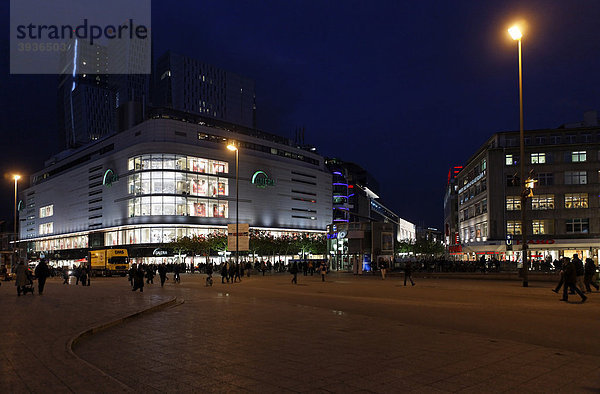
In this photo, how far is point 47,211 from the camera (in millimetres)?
141250

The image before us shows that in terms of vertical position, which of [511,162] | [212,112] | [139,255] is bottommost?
[139,255]

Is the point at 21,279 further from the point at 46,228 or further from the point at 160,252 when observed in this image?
the point at 46,228

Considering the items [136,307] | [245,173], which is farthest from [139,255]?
[136,307]

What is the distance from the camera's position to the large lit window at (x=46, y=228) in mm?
138375

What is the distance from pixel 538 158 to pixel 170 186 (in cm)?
6762

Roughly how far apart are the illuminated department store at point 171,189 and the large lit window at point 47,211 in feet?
1.02

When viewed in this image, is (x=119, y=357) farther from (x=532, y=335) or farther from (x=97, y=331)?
(x=532, y=335)

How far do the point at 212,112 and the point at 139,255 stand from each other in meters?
Result: 101

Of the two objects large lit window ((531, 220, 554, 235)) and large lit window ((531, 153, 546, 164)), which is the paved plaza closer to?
large lit window ((531, 220, 554, 235))

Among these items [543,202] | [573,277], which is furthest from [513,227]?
[573,277]

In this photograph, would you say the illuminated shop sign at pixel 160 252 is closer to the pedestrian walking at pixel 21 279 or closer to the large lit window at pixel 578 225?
the large lit window at pixel 578 225

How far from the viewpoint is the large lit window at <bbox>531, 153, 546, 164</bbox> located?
65.6m

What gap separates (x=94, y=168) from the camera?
118 m

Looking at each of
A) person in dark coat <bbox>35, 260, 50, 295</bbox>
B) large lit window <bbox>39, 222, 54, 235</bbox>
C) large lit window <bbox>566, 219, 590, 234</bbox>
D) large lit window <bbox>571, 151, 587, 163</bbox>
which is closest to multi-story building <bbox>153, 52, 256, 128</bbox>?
large lit window <bbox>39, 222, 54, 235</bbox>
